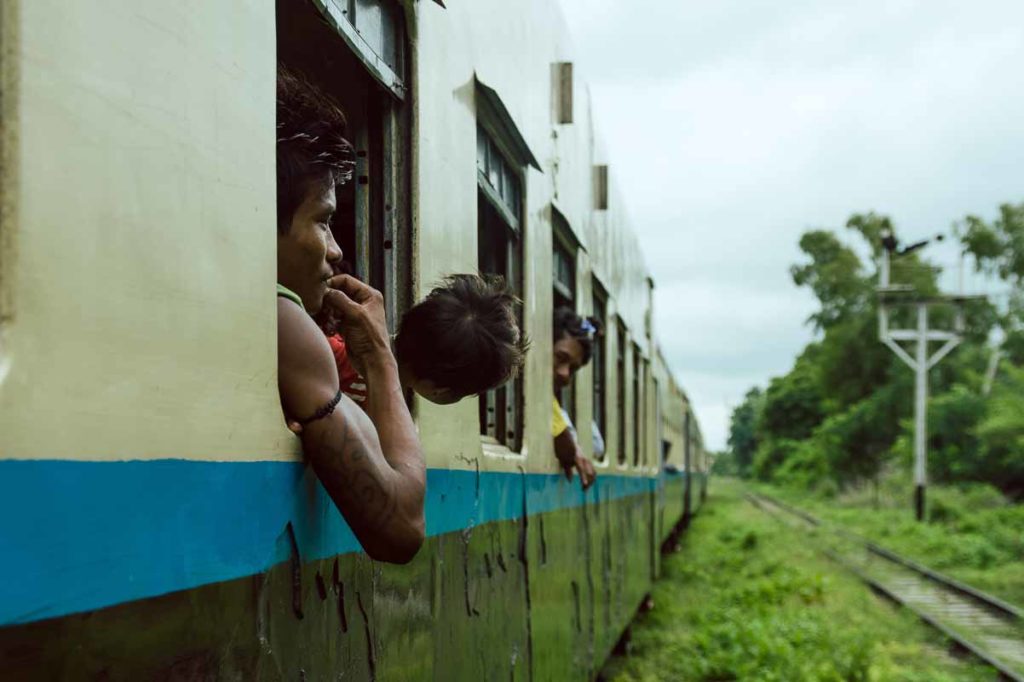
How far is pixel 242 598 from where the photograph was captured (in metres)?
1.67

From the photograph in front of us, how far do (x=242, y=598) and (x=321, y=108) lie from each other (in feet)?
2.68

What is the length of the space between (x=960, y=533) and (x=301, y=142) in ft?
75.5

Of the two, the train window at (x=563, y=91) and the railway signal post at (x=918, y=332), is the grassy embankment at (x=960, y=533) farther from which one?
the train window at (x=563, y=91)

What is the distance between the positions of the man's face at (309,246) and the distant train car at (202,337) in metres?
Answer: 0.22

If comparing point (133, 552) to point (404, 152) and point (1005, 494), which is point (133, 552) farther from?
point (1005, 494)

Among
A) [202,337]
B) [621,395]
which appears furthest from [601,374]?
[202,337]

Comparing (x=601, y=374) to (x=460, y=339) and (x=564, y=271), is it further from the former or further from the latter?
(x=460, y=339)

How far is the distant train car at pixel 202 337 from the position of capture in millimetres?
1172

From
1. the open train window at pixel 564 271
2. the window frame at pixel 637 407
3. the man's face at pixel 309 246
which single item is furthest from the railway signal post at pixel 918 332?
the man's face at pixel 309 246

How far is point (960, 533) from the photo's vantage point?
23.0 metres

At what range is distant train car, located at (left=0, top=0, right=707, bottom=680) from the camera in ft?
3.84

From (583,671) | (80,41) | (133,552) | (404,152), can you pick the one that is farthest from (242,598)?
(583,671)

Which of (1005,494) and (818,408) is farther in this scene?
(818,408)

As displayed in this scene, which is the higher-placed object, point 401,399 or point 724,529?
point 401,399
